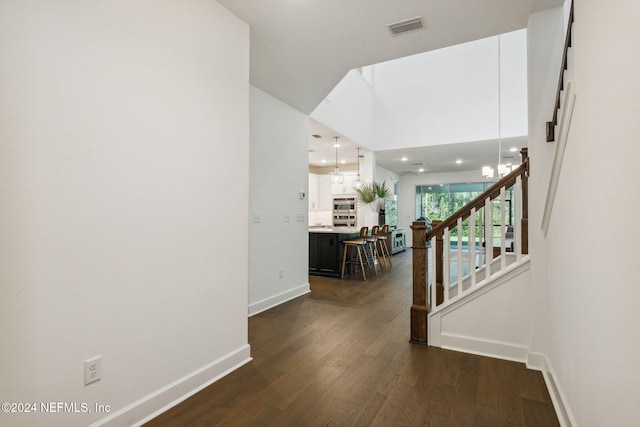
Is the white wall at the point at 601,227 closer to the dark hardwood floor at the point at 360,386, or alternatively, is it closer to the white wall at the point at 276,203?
the dark hardwood floor at the point at 360,386

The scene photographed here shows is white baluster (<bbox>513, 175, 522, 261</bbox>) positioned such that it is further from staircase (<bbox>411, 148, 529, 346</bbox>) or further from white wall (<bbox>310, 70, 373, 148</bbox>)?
white wall (<bbox>310, 70, 373, 148</bbox>)

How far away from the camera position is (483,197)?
2682mm

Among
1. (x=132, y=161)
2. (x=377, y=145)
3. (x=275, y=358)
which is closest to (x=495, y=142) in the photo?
(x=377, y=145)

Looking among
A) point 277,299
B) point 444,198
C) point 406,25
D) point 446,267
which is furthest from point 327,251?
point 444,198

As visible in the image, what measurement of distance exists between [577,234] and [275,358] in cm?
219

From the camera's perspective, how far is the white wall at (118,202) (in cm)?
134

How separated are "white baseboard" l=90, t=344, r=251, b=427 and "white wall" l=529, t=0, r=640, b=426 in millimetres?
2078

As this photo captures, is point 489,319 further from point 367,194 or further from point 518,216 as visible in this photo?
point 367,194

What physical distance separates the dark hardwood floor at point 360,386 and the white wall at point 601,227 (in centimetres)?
42

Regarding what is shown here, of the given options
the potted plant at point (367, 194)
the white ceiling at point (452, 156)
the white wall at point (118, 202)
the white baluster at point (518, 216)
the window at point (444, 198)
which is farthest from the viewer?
the window at point (444, 198)

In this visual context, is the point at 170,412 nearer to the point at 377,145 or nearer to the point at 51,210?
the point at 51,210

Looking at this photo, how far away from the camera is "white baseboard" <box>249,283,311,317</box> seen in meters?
3.73

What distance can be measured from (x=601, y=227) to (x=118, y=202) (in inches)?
87.1

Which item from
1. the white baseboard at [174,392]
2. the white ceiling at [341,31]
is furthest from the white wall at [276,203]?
the white baseboard at [174,392]
